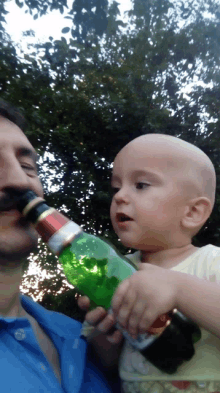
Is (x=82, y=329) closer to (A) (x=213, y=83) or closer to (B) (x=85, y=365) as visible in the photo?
(B) (x=85, y=365)

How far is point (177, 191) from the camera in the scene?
1301mm

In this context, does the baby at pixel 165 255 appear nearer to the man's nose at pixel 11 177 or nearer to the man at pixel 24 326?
the man at pixel 24 326

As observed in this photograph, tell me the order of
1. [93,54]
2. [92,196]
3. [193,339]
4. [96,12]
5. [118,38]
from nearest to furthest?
[193,339] < [96,12] < [92,196] < [93,54] < [118,38]

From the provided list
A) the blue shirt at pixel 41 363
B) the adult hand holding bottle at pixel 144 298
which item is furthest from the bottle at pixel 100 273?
the blue shirt at pixel 41 363

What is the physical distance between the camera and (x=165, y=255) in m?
1.31

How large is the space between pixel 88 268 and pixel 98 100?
4.57 metres

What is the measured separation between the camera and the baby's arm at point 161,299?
2.94 feet

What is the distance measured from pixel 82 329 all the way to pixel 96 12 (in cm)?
434

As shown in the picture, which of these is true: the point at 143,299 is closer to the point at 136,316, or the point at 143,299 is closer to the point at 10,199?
the point at 136,316

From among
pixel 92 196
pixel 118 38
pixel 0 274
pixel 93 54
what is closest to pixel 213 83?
pixel 118 38

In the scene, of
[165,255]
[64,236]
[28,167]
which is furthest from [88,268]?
[28,167]

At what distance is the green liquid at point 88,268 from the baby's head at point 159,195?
12cm

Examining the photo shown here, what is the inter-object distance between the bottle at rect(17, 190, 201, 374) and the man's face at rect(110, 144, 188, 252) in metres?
0.12

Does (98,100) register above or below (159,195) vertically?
above
